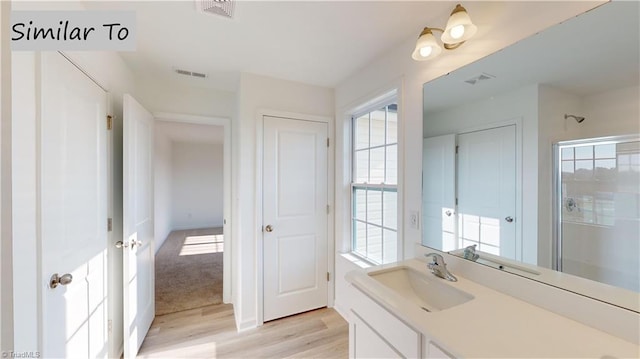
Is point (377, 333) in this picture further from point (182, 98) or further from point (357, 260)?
point (182, 98)

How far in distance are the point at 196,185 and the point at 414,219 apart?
633cm

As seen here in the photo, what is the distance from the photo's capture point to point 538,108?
3.32 ft

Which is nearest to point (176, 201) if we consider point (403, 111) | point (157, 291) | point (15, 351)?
point (157, 291)

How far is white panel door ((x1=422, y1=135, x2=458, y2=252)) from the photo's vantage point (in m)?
1.38

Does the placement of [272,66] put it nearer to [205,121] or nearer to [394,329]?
[205,121]

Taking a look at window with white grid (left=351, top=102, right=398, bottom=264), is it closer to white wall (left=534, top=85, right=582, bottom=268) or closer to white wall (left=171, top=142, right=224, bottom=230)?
white wall (left=534, top=85, right=582, bottom=268)

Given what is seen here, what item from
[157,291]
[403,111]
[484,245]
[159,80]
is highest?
[159,80]

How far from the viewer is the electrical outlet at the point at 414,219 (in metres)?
1.53

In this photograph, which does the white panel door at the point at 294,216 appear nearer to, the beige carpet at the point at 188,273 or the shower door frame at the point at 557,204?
the beige carpet at the point at 188,273

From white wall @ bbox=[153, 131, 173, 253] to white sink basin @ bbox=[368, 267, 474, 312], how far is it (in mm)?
4522

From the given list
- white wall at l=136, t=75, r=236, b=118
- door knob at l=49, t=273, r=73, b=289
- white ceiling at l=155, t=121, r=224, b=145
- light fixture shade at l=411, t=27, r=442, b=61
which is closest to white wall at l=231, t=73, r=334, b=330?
white wall at l=136, t=75, r=236, b=118

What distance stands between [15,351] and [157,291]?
214 cm

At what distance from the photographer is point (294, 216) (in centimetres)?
234

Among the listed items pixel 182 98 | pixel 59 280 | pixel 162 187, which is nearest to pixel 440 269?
pixel 59 280
